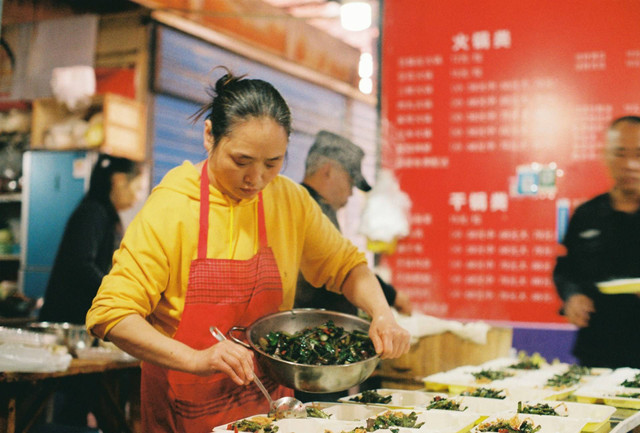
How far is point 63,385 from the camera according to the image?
3.45m

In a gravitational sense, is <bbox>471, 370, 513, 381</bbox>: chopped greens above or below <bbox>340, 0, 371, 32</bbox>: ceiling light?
below

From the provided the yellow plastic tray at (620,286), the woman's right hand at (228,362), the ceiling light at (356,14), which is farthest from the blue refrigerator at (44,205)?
the woman's right hand at (228,362)

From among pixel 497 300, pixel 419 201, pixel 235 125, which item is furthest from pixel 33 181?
pixel 235 125

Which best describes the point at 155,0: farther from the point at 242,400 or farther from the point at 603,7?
the point at 242,400

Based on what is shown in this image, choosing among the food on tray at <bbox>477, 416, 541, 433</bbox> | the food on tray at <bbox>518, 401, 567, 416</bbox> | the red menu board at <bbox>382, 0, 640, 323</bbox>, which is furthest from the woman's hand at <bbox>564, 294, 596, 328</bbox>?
the food on tray at <bbox>477, 416, 541, 433</bbox>

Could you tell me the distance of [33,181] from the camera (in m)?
5.58

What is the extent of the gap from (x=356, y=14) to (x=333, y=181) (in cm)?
150

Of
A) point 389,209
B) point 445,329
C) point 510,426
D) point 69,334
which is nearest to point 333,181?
point 389,209

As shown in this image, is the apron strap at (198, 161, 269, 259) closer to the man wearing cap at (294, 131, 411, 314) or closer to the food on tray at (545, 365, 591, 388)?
the man wearing cap at (294, 131, 411, 314)

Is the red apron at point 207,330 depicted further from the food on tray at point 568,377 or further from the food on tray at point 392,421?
the food on tray at point 568,377

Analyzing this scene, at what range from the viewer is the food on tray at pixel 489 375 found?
8.81 ft

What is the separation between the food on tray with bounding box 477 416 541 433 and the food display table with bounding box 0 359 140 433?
1821 mm

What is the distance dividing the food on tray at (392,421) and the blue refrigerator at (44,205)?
4.05 metres

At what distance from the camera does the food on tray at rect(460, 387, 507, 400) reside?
2389mm
